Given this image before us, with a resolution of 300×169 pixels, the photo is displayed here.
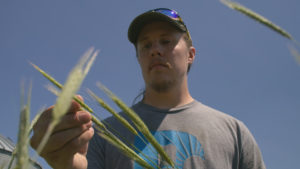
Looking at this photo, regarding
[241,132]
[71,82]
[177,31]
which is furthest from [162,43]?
[71,82]

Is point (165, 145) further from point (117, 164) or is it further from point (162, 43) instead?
point (162, 43)

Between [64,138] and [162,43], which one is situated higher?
[162,43]

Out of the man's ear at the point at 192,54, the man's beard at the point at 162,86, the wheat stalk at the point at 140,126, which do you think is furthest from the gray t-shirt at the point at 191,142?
the wheat stalk at the point at 140,126

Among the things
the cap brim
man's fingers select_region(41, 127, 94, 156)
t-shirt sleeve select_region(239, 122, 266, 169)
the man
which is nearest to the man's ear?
the man

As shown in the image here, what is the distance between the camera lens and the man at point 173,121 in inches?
59.6

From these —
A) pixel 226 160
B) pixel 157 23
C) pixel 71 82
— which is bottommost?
pixel 226 160

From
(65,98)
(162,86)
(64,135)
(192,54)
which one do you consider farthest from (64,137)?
(192,54)

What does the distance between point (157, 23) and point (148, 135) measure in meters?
1.64

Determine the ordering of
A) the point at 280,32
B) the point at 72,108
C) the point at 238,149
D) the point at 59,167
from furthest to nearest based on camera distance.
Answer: the point at 238,149
the point at 59,167
the point at 72,108
the point at 280,32

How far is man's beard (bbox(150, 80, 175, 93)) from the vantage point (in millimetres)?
1778

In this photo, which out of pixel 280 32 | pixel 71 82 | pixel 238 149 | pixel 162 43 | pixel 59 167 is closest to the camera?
pixel 71 82

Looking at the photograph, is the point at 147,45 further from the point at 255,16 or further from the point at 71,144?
the point at 255,16

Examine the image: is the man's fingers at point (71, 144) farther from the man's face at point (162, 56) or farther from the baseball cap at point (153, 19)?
the baseball cap at point (153, 19)

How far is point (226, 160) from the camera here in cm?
156
